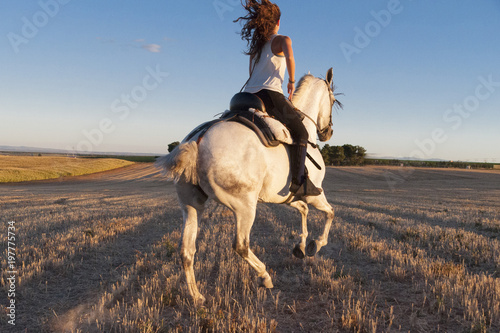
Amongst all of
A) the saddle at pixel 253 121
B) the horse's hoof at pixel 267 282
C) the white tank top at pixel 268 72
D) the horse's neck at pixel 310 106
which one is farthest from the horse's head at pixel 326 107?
the horse's hoof at pixel 267 282

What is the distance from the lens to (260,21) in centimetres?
434

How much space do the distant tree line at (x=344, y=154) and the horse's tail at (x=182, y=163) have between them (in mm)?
79538

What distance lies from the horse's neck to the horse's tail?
2.30m

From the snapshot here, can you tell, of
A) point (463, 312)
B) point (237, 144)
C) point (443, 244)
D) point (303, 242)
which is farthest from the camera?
point (443, 244)

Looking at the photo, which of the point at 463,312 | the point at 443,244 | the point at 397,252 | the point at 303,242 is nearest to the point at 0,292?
the point at 303,242

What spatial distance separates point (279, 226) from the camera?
384 inches

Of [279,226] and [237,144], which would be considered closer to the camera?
[237,144]

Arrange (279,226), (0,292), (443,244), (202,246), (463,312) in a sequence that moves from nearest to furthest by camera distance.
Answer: (463,312), (0,292), (202,246), (443,244), (279,226)

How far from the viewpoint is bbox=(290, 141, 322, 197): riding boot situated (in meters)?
4.56

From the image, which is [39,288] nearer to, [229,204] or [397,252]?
[229,204]

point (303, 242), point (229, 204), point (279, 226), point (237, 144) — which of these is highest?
point (237, 144)

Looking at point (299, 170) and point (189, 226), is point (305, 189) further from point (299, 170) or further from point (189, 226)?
point (189, 226)

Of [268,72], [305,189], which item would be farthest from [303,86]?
[305,189]

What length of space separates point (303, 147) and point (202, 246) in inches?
141
